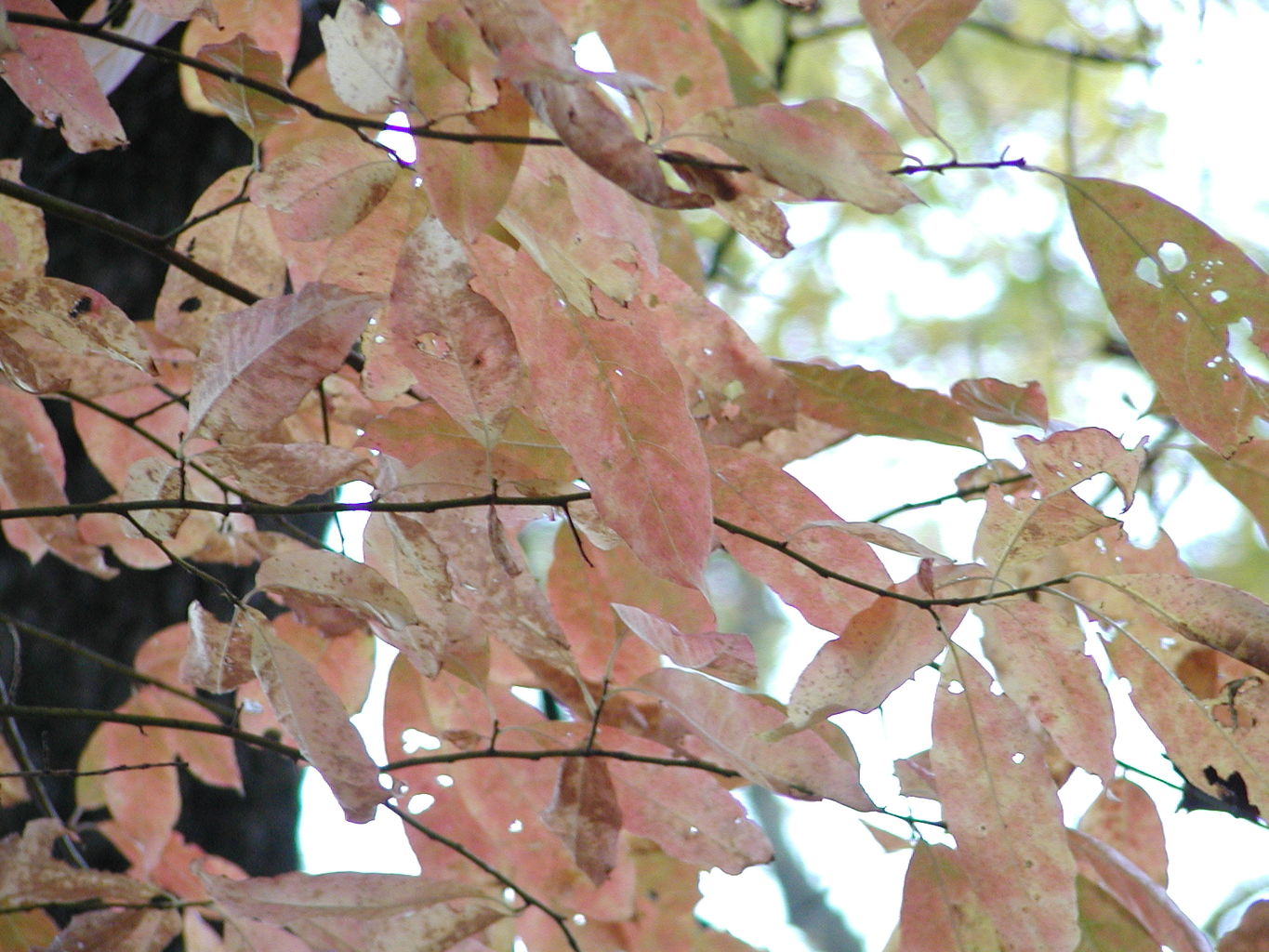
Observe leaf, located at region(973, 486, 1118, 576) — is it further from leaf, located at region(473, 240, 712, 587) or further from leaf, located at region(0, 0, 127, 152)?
leaf, located at region(0, 0, 127, 152)

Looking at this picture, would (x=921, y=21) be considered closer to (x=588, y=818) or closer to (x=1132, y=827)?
(x=588, y=818)

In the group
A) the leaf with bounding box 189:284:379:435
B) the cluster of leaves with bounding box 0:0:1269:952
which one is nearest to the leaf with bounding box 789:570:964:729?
the cluster of leaves with bounding box 0:0:1269:952

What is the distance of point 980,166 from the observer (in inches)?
20.9

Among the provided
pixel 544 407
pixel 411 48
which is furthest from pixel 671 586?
pixel 411 48

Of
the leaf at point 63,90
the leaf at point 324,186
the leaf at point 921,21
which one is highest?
the leaf at point 921,21

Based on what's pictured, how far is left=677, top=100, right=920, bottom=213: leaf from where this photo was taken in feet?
1.45

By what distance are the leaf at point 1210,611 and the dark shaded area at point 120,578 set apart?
3.43 ft

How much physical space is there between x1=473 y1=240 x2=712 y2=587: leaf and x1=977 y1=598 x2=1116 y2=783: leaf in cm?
20

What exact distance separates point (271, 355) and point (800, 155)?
0.26 meters

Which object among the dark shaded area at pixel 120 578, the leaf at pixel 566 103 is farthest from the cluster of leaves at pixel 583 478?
the dark shaded area at pixel 120 578

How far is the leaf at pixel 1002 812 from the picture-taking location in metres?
0.59

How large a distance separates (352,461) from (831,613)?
10.9 inches

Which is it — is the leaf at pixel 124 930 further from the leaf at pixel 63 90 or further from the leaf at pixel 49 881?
the leaf at pixel 63 90

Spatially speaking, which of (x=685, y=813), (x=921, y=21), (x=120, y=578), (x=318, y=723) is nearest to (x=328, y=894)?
(x=318, y=723)
